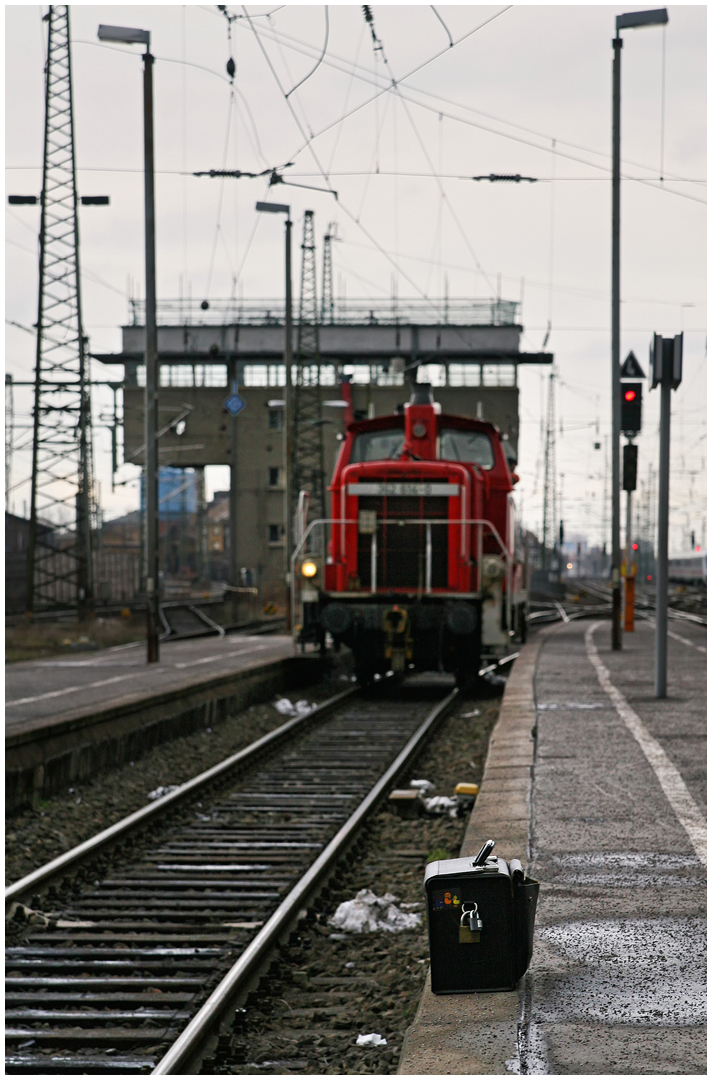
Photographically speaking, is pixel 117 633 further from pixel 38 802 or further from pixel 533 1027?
pixel 533 1027

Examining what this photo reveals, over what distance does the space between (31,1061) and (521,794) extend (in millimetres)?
3758

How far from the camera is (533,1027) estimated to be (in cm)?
388

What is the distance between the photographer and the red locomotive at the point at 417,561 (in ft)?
51.5

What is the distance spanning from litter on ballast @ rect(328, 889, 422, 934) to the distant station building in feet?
171

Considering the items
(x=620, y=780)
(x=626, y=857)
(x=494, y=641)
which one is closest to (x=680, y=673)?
(x=494, y=641)

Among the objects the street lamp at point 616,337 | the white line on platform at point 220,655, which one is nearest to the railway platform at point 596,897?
the white line on platform at point 220,655

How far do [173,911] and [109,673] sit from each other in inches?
391

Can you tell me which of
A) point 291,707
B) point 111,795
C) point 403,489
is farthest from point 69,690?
point 403,489

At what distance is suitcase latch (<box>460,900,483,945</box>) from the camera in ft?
13.8

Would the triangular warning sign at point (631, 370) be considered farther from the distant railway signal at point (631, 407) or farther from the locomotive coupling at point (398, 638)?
the locomotive coupling at point (398, 638)

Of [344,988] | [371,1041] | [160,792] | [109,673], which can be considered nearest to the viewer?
[371,1041]

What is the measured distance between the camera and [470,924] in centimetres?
420

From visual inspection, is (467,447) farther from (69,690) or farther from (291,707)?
(69,690)

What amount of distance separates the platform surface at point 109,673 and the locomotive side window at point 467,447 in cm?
426
